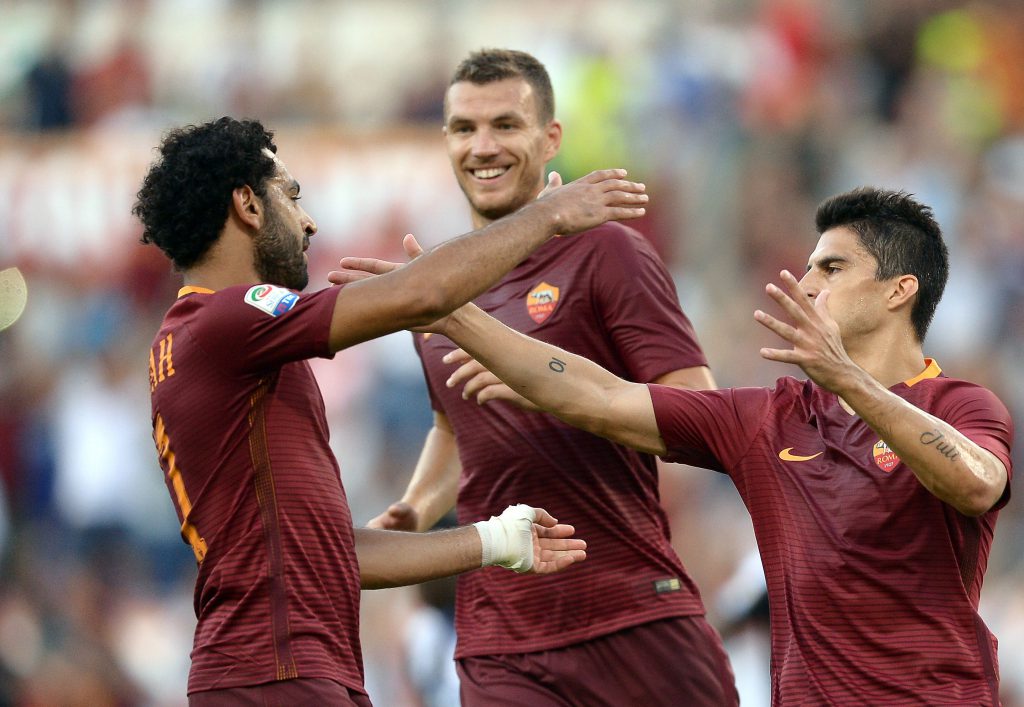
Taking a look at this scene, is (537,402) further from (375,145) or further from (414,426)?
(375,145)

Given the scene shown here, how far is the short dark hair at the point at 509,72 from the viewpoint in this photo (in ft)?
20.4

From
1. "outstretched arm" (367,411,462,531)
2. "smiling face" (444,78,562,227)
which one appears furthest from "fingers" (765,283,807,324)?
"outstretched arm" (367,411,462,531)

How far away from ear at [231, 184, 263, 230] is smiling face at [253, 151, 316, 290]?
0.02 metres

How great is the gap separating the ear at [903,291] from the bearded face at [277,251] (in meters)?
1.93

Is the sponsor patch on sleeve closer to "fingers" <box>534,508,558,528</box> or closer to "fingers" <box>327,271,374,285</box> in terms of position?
"fingers" <box>327,271,374,285</box>

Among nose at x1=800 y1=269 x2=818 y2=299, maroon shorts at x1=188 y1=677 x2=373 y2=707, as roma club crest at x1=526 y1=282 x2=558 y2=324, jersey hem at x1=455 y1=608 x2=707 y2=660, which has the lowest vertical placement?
maroon shorts at x1=188 y1=677 x2=373 y2=707

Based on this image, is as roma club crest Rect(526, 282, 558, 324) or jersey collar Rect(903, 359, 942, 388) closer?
jersey collar Rect(903, 359, 942, 388)

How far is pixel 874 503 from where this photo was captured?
467cm

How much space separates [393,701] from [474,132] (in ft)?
16.2

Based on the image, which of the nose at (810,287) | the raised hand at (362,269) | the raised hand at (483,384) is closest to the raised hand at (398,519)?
the raised hand at (483,384)

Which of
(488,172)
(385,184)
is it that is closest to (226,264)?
(488,172)

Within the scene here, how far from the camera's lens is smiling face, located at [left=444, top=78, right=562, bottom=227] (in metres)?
6.04

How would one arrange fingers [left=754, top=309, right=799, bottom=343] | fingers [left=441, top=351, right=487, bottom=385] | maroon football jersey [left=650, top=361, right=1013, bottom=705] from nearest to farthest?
fingers [left=754, top=309, right=799, bottom=343]
maroon football jersey [left=650, top=361, right=1013, bottom=705]
fingers [left=441, top=351, right=487, bottom=385]

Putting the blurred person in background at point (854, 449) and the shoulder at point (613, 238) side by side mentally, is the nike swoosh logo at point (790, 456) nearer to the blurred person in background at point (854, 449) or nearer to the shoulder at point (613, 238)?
the blurred person in background at point (854, 449)
